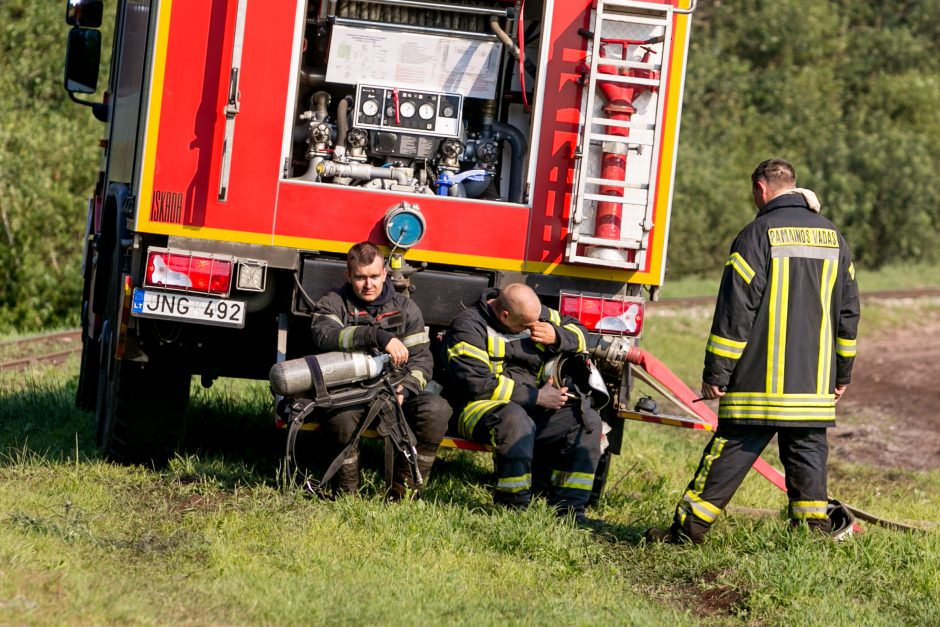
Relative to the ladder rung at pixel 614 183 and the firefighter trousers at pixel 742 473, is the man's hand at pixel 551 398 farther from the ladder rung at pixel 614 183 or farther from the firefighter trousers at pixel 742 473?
the ladder rung at pixel 614 183

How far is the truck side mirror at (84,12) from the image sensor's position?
8.93 m

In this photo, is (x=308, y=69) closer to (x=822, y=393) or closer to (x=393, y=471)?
(x=393, y=471)

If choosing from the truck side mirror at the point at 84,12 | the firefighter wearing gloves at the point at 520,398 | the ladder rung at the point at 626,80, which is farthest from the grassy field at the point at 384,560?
the truck side mirror at the point at 84,12

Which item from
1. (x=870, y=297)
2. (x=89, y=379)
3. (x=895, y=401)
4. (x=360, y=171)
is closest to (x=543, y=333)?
(x=360, y=171)

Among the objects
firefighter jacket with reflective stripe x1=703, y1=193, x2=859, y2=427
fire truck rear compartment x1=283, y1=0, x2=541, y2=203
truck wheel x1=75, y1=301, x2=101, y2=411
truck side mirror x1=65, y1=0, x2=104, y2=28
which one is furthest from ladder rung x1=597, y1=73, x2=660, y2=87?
truck wheel x1=75, y1=301, x2=101, y2=411

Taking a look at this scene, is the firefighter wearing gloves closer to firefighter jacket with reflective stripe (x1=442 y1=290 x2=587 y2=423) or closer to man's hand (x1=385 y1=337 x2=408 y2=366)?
firefighter jacket with reflective stripe (x1=442 y1=290 x2=587 y2=423)

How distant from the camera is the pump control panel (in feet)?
23.4

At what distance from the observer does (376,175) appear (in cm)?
708

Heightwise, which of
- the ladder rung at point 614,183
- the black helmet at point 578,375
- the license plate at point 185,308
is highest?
the ladder rung at point 614,183

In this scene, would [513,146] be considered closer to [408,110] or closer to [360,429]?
[408,110]

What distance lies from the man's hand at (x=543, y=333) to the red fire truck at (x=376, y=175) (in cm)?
22

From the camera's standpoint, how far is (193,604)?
4.72m

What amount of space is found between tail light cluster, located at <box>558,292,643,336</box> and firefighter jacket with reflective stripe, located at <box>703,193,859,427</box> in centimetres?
89

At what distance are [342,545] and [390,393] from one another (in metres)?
1.04
